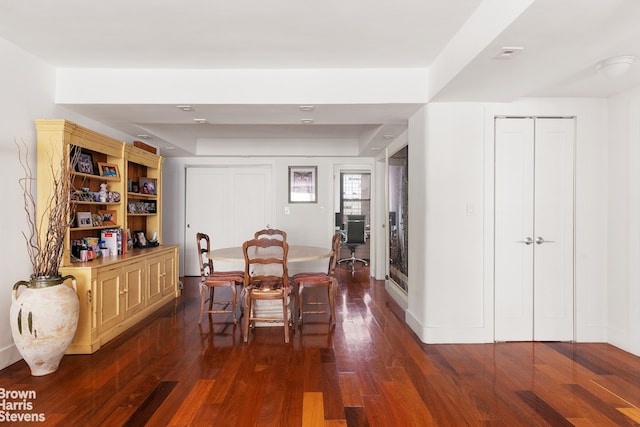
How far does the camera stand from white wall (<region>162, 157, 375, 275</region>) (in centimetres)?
648

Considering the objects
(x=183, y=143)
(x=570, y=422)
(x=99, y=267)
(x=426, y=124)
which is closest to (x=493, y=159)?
(x=426, y=124)

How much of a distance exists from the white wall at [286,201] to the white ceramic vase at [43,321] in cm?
389

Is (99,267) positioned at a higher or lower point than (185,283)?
higher

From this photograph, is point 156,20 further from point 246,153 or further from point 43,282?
point 246,153

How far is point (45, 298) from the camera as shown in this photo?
8.31 feet

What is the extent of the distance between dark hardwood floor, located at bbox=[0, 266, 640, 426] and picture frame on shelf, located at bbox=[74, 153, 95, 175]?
1725 millimetres

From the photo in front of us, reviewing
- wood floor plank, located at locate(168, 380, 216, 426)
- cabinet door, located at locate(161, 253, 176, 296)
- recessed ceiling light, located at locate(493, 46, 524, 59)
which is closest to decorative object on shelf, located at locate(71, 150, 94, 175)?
cabinet door, located at locate(161, 253, 176, 296)

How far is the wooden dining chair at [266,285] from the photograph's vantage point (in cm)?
324

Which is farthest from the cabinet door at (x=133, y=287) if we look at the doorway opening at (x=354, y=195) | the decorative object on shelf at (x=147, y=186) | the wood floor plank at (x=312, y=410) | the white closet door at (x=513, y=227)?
the doorway opening at (x=354, y=195)

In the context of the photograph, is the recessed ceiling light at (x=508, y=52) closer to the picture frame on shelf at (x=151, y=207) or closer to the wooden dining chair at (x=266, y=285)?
the wooden dining chair at (x=266, y=285)

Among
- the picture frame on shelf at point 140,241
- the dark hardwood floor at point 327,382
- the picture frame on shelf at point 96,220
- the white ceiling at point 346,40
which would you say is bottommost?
the dark hardwood floor at point 327,382

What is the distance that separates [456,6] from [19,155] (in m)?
3.55

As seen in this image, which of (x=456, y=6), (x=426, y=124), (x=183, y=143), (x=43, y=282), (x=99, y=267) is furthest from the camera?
(x=183, y=143)

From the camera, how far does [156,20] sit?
242 centimetres
